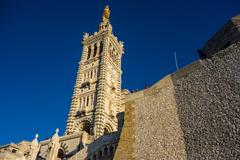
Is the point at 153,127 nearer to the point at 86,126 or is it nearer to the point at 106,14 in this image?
the point at 86,126

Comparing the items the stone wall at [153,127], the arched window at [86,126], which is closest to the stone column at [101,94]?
the arched window at [86,126]

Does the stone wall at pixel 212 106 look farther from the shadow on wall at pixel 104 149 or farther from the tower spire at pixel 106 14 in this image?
the tower spire at pixel 106 14

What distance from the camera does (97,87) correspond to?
39406mm

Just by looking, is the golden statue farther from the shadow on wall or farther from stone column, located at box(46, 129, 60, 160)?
the shadow on wall

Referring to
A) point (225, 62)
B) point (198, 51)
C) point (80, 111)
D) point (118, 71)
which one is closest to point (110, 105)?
point (80, 111)

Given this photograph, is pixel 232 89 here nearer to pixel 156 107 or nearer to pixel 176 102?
pixel 176 102

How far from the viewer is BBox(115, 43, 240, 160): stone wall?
26.3 ft

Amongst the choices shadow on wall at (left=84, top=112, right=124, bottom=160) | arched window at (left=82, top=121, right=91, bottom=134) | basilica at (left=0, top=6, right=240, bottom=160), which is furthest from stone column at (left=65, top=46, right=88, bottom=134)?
basilica at (left=0, top=6, right=240, bottom=160)

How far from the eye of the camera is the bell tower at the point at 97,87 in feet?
116

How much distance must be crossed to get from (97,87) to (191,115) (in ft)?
102

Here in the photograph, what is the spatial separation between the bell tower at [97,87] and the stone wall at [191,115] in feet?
72.6

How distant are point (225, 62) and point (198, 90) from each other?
1.56 m

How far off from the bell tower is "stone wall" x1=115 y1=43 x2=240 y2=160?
72.6ft

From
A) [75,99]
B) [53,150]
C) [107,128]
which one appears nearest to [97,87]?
[75,99]
